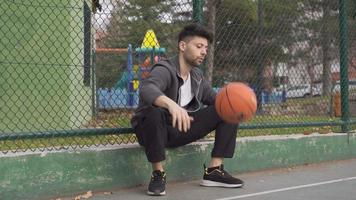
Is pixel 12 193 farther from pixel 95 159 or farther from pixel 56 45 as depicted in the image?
pixel 56 45

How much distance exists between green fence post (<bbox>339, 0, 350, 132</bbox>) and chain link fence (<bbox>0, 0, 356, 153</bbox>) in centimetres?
3

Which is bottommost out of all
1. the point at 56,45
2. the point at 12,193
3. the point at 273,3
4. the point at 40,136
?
the point at 12,193

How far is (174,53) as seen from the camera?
7535mm

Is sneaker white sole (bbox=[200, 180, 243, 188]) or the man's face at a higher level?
Result: the man's face

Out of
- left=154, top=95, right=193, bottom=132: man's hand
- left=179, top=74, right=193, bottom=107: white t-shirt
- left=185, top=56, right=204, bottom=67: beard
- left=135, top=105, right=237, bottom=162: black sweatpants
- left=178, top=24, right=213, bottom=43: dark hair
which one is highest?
left=178, top=24, right=213, bottom=43: dark hair

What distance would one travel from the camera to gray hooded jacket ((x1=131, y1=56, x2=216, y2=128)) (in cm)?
446

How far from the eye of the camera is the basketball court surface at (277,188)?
4.75 metres

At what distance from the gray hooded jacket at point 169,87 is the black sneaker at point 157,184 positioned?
454 millimetres

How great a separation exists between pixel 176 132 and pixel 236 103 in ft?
2.24

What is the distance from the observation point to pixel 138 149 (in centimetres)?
502

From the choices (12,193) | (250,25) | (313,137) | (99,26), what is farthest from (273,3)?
(12,193)

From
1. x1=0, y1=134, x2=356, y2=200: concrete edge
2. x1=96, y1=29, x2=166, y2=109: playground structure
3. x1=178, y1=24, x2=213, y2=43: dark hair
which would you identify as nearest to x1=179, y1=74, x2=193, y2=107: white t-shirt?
x1=178, y1=24, x2=213, y2=43: dark hair

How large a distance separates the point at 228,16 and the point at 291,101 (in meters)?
1.72

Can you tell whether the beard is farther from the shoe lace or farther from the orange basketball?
the shoe lace
